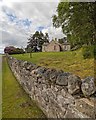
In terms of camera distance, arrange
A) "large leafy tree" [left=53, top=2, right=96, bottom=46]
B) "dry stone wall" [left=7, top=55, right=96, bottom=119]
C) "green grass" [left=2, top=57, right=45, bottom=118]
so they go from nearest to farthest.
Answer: "dry stone wall" [left=7, top=55, right=96, bottom=119] → "green grass" [left=2, top=57, right=45, bottom=118] → "large leafy tree" [left=53, top=2, right=96, bottom=46]

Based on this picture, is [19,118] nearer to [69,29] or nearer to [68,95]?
[68,95]

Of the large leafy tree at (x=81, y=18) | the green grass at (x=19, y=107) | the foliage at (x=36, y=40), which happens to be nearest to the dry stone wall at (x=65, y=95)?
the green grass at (x=19, y=107)

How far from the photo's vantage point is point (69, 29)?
23.1m

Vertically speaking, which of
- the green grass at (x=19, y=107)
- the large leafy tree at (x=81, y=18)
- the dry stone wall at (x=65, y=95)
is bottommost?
the green grass at (x=19, y=107)

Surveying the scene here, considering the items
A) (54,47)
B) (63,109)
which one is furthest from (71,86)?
(54,47)

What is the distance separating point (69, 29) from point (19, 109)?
16615mm

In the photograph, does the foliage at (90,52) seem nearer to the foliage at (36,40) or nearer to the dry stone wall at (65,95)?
the dry stone wall at (65,95)

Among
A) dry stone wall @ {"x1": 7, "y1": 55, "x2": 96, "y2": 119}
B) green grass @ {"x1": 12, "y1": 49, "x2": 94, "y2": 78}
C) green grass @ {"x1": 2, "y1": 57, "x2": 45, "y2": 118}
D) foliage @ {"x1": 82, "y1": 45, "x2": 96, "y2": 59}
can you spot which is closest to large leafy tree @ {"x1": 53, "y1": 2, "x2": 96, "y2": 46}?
green grass @ {"x1": 12, "y1": 49, "x2": 94, "y2": 78}

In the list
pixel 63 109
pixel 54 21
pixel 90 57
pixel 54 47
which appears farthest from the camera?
pixel 54 47

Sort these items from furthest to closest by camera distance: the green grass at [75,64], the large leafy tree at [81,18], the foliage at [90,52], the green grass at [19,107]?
1. the large leafy tree at [81,18]
2. the foliage at [90,52]
3. the green grass at [75,64]
4. the green grass at [19,107]

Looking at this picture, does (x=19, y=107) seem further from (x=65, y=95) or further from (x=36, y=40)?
(x=36, y=40)

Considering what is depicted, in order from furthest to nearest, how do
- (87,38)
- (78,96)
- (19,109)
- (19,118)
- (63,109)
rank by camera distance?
(87,38)
(19,109)
(19,118)
(63,109)
(78,96)

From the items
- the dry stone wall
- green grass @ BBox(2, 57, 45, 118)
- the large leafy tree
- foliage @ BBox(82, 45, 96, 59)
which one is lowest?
green grass @ BBox(2, 57, 45, 118)

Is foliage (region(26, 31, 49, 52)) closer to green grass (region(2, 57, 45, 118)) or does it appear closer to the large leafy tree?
the large leafy tree
